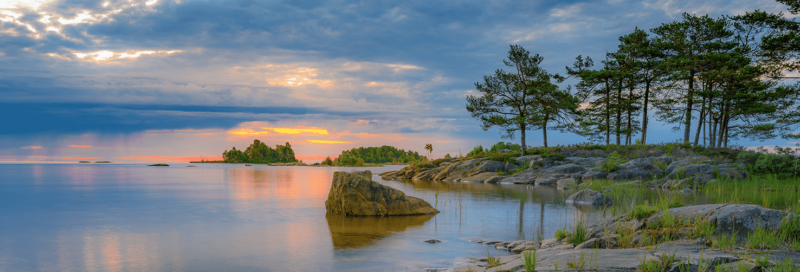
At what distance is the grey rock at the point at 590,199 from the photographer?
682 inches

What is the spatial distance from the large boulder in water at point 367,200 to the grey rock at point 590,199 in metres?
6.75

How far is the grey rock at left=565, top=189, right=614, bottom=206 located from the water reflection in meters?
7.18

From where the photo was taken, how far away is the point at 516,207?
16.9 metres

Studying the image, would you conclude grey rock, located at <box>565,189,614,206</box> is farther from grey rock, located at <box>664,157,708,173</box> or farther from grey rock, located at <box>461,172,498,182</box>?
grey rock, located at <box>461,172,498,182</box>

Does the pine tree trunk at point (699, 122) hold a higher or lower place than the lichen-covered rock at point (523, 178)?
higher

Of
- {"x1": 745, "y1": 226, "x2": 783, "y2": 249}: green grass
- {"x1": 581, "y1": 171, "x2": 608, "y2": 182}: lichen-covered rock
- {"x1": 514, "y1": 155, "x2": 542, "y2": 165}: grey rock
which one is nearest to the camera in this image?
{"x1": 745, "y1": 226, "x2": 783, "y2": 249}: green grass

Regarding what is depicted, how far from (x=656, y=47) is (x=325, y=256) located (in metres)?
42.8

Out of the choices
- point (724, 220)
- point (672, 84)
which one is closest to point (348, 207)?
point (724, 220)

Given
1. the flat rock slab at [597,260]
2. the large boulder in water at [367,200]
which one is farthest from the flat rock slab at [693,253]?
the large boulder in water at [367,200]

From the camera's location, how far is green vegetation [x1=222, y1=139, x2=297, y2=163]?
15750cm

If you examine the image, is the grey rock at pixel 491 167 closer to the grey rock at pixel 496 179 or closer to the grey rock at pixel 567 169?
the grey rock at pixel 496 179

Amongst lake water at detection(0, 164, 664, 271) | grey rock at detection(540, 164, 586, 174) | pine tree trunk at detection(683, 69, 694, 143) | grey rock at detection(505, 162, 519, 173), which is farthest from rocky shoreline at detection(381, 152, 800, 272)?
pine tree trunk at detection(683, 69, 694, 143)

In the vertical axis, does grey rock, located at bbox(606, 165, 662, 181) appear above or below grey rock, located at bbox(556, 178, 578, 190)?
above

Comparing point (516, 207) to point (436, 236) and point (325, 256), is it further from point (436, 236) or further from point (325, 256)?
point (325, 256)
